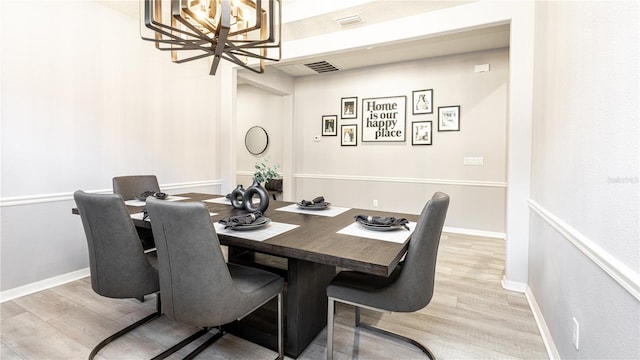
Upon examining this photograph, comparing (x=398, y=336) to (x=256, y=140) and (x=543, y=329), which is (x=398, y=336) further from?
(x=256, y=140)

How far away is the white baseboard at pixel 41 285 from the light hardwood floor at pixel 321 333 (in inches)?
3.3

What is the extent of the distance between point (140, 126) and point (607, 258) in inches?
150

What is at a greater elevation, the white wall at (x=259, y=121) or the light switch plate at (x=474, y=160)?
the white wall at (x=259, y=121)

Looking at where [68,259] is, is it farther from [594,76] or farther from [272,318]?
[594,76]

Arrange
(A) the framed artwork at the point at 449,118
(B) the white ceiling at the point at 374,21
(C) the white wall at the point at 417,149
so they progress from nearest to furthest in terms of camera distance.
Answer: (B) the white ceiling at the point at 374,21 → (C) the white wall at the point at 417,149 → (A) the framed artwork at the point at 449,118

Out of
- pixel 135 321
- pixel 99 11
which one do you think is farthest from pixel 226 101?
pixel 135 321

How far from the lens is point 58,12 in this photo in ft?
8.52

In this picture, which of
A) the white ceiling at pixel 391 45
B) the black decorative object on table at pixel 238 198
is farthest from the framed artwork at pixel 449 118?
the black decorative object on table at pixel 238 198

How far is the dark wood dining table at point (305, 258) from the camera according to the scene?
123 centimetres

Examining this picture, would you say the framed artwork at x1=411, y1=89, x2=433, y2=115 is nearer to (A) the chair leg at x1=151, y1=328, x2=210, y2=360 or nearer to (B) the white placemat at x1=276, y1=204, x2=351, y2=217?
(B) the white placemat at x1=276, y1=204, x2=351, y2=217

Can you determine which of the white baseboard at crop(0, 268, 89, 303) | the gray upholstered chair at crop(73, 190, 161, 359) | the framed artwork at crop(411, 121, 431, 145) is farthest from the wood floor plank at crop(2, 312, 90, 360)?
the framed artwork at crop(411, 121, 431, 145)

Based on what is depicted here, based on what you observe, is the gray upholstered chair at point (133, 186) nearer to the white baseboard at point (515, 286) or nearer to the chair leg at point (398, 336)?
the chair leg at point (398, 336)

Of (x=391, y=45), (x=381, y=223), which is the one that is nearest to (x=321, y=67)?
(x=391, y=45)

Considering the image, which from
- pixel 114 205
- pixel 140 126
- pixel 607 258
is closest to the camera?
pixel 607 258
